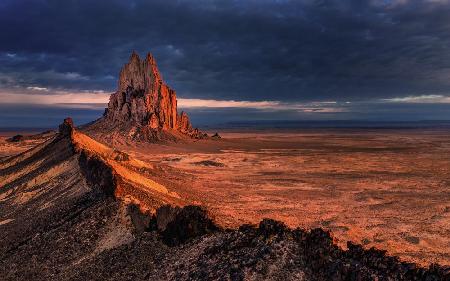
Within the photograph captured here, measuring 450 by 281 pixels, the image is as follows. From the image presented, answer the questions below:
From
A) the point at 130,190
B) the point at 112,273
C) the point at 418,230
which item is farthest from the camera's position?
the point at 418,230

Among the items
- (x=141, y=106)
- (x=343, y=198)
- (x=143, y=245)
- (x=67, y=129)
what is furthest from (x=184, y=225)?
(x=141, y=106)

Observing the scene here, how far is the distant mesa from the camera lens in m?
102

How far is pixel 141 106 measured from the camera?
10450 centimetres

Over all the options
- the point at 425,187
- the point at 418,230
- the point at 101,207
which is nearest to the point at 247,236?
the point at 101,207

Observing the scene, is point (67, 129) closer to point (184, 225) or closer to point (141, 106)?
point (184, 225)

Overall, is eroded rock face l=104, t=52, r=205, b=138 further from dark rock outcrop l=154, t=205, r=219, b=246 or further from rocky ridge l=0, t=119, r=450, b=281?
dark rock outcrop l=154, t=205, r=219, b=246

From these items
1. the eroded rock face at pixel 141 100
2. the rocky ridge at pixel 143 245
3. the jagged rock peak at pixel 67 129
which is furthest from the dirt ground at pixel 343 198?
the eroded rock face at pixel 141 100

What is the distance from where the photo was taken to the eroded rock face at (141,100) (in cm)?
10431

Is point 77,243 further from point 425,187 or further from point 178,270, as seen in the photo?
point 425,187

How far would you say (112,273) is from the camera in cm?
1395

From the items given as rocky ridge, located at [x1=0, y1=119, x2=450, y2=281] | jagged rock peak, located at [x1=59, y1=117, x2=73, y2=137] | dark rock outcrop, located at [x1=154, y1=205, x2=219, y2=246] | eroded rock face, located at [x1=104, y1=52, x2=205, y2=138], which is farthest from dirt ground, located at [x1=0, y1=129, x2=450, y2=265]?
eroded rock face, located at [x1=104, y1=52, x2=205, y2=138]

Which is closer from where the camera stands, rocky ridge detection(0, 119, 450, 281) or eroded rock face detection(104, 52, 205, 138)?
rocky ridge detection(0, 119, 450, 281)

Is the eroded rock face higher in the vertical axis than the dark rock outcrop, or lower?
higher

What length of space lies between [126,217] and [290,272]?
791 centimetres
